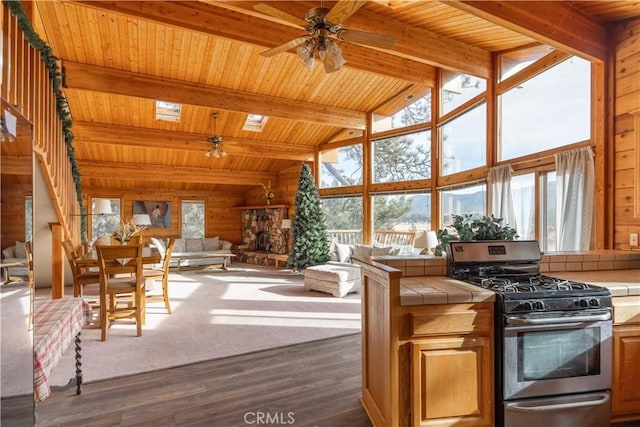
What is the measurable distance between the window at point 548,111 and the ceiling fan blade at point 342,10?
8.83 feet

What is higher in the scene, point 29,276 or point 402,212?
point 402,212

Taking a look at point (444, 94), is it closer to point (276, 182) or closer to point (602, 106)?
point (602, 106)

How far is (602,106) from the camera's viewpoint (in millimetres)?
3146

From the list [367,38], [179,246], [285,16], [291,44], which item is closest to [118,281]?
[291,44]

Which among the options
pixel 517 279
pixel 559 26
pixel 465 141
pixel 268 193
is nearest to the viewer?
pixel 517 279

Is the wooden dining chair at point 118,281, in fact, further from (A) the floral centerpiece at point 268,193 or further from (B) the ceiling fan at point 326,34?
(A) the floral centerpiece at point 268,193

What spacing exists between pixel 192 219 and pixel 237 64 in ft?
19.8

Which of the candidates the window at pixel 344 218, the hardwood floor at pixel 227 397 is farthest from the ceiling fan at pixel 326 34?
the window at pixel 344 218

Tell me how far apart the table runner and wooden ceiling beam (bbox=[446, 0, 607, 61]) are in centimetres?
392

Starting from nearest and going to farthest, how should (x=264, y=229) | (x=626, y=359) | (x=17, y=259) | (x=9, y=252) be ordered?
1. (x=9, y=252)
2. (x=17, y=259)
3. (x=626, y=359)
4. (x=264, y=229)

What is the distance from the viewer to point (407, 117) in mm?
6980

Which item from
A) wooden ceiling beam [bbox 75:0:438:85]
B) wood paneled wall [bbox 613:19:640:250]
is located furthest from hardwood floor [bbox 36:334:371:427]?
wooden ceiling beam [bbox 75:0:438:85]

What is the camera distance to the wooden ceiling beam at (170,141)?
21.9 ft

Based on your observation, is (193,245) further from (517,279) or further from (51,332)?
(517,279)
